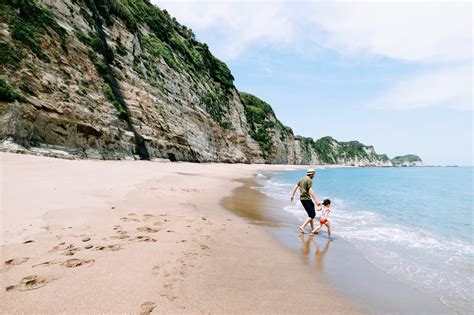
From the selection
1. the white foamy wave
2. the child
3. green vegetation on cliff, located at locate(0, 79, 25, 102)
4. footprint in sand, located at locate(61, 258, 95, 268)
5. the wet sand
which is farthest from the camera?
green vegetation on cliff, located at locate(0, 79, 25, 102)

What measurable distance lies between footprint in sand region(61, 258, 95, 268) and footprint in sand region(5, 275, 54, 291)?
0.41 m

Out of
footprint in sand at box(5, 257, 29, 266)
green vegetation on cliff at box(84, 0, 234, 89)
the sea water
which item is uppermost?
green vegetation on cliff at box(84, 0, 234, 89)

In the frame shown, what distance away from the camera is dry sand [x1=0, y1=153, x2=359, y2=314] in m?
3.07

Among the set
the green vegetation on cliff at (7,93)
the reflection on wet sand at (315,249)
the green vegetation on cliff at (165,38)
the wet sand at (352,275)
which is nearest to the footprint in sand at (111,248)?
the wet sand at (352,275)

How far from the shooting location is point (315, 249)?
6363mm

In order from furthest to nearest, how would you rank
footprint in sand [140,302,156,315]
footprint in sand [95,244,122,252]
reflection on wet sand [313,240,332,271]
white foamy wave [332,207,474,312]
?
1. reflection on wet sand [313,240,332,271]
2. white foamy wave [332,207,474,312]
3. footprint in sand [95,244,122,252]
4. footprint in sand [140,302,156,315]

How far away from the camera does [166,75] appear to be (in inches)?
1410

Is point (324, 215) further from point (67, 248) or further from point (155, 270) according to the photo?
point (67, 248)

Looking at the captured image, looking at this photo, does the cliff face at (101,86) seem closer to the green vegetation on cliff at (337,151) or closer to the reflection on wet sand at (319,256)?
the reflection on wet sand at (319,256)

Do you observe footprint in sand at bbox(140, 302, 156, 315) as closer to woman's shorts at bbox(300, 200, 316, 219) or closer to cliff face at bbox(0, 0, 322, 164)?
woman's shorts at bbox(300, 200, 316, 219)

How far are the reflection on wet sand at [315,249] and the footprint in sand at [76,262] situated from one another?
404 cm

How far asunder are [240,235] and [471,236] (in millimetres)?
8555

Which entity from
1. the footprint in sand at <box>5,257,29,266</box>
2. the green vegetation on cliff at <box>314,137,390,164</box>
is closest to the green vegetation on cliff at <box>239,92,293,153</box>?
the footprint in sand at <box>5,257,29,266</box>

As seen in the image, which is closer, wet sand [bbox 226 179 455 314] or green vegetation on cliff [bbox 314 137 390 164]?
wet sand [bbox 226 179 455 314]
